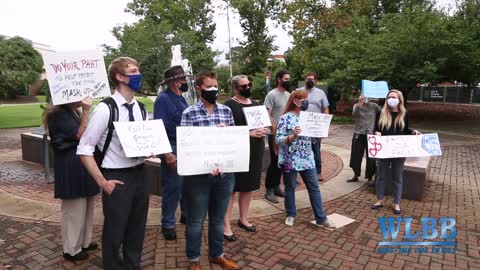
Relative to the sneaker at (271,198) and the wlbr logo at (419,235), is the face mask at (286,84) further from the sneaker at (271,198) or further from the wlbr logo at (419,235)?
the wlbr logo at (419,235)

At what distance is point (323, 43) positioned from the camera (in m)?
21.2

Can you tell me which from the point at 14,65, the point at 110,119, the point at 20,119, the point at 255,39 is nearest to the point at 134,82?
the point at 110,119

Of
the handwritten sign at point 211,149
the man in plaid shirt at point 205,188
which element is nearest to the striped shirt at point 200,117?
the man in plaid shirt at point 205,188

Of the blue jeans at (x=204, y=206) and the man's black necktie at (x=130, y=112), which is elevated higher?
the man's black necktie at (x=130, y=112)

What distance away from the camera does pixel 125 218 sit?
297cm

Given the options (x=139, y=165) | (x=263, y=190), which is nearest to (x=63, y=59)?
(x=139, y=165)

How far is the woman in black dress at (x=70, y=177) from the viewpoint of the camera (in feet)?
12.0

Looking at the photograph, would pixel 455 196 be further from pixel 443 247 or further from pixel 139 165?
pixel 139 165

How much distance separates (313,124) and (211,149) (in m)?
1.91

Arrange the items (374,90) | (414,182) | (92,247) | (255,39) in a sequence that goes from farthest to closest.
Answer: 1. (255,39)
2. (374,90)
3. (414,182)
4. (92,247)

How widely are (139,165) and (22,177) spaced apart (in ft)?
18.0

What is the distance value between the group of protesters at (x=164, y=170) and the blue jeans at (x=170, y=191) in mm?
12

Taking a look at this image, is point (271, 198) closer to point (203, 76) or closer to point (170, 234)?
point (170, 234)

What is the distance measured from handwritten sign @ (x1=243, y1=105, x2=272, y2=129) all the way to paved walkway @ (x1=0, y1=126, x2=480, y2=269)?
1.40 m
